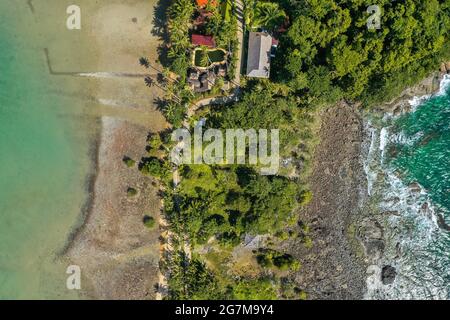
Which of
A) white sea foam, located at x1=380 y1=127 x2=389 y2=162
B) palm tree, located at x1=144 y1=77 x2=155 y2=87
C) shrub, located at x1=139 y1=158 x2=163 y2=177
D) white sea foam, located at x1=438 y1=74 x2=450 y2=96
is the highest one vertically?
white sea foam, located at x1=438 y1=74 x2=450 y2=96

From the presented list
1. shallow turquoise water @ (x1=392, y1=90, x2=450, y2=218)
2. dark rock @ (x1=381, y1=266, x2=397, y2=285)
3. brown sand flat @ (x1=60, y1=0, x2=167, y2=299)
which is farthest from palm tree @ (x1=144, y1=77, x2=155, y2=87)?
dark rock @ (x1=381, y1=266, x2=397, y2=285)

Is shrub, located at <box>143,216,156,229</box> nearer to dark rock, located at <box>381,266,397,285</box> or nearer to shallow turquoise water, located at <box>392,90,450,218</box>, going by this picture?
dark rock, located at <box>381,266,397,285</box>

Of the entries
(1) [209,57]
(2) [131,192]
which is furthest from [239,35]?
(2) [131,192]

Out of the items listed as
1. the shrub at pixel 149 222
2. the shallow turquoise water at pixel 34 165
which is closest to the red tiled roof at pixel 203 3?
the shallow turquoise water at pixel 34 165

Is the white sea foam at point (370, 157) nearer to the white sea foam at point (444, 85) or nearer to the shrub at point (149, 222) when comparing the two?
the white sea foam at point (444, 85)

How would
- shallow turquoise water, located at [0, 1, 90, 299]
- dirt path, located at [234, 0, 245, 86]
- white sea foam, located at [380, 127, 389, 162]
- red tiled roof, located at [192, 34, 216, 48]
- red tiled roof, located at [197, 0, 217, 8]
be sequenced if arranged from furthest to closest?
white sea foam, located at [380, 127, 389, 162] → dirt path, located at [234, 0, 245, 86] → shallow turquoise water, located at [0, 1, 90, 299] → red tiled roof, located at [192, 34, 216, 48] → red tiled roof, located at [197, 0, 217, 8]

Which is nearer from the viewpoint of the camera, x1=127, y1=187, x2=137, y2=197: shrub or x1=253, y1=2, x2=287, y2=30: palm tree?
x1=253, y1=2, x2=287, y2=30: palm tree
